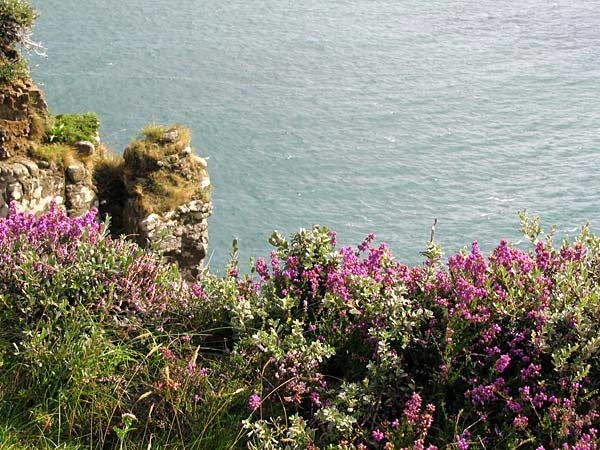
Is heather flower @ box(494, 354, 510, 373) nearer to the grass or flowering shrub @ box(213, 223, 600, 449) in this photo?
flowering shrub @ box(213, 223, 600, 449)

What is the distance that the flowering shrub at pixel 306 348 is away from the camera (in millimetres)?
2398

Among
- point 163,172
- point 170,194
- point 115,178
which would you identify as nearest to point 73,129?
point 115,178

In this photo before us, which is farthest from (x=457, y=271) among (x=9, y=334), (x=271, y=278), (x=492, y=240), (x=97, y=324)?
(x=492, y=240)

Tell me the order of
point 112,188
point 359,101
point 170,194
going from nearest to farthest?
point 170,194 → point 112,188 → point 359,101

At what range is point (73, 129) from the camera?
556 centimetres

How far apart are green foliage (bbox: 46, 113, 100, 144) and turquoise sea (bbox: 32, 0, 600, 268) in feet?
3.91

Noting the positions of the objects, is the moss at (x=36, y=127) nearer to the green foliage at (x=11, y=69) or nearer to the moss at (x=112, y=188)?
the green foliage at (x=11, y=69)

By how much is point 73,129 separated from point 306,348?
3495 mm

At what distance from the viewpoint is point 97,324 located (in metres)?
2.77

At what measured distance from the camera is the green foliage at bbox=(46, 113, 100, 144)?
5453 millimetres

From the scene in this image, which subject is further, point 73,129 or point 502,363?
point 73,129

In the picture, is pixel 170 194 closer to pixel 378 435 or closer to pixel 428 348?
pixel 428 348

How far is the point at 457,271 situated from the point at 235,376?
32.9 inches

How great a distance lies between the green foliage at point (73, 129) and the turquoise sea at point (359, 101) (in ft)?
3.91
